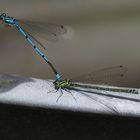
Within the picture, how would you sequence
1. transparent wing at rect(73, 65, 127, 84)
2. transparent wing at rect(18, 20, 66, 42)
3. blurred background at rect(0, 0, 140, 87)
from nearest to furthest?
transparent wing at rect(73, 65, 127, 84)
transparent wing at rect(18, 20, 66, 42)
blurred background at rect(0, 0, 140, 87)

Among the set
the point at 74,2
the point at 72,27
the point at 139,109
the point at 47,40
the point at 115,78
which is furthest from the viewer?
the point at 74,2

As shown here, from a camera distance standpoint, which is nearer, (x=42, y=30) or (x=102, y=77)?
(x=102, y=77)

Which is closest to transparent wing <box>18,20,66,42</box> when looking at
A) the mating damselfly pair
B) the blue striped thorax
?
the mating damselfly pair

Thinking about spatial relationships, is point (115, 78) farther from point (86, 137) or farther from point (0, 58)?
point (0, 58)

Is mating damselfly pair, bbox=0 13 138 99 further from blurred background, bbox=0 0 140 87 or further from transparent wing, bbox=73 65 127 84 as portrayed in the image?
blurred background, bbox=0 0 140 87

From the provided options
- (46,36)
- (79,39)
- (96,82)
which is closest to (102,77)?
(96,82)

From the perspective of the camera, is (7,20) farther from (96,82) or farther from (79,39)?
(79,39)

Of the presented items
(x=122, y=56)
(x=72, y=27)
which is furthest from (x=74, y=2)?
(x=122, y=56)

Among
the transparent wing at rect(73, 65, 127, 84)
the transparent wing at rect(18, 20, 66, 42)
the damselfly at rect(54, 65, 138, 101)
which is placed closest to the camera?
the damselfly at rect(54, 65, 138, 101)
